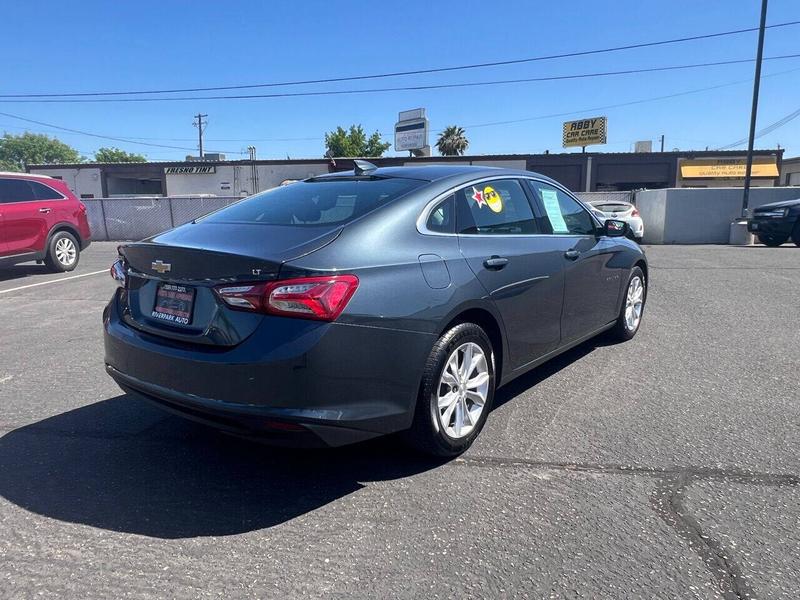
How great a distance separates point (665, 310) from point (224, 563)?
6.27 metres

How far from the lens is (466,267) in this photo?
3.30 meters

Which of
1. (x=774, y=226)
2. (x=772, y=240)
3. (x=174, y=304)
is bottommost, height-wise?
(x=772, y=240)

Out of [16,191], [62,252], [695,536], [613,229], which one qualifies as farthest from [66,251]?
[695,536]

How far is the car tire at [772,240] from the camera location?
16.0 m

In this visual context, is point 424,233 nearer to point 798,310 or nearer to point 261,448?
point 261,448

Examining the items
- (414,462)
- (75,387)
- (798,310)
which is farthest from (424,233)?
(798,310)

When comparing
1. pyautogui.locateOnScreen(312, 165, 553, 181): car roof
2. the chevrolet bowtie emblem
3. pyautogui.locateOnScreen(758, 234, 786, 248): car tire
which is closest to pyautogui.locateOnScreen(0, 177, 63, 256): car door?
pyautogui.locateOnScreen(312, 165, 553, 181): car roof

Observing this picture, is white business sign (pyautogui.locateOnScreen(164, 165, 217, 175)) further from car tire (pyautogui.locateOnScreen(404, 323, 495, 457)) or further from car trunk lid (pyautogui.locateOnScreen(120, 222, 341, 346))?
car tire (pyautogui.locateOnScreen(404, 323, 495, 457))

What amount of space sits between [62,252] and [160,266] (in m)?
9.51

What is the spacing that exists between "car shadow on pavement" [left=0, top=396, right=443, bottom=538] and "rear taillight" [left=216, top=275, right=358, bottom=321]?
94 centimetres

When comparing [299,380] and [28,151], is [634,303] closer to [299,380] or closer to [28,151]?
[299,380]

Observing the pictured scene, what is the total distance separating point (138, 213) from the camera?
67.2 feet

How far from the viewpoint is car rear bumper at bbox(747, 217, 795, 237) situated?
617 inches

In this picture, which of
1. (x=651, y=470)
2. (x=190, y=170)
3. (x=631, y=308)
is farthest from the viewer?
(x=190, y=170)
